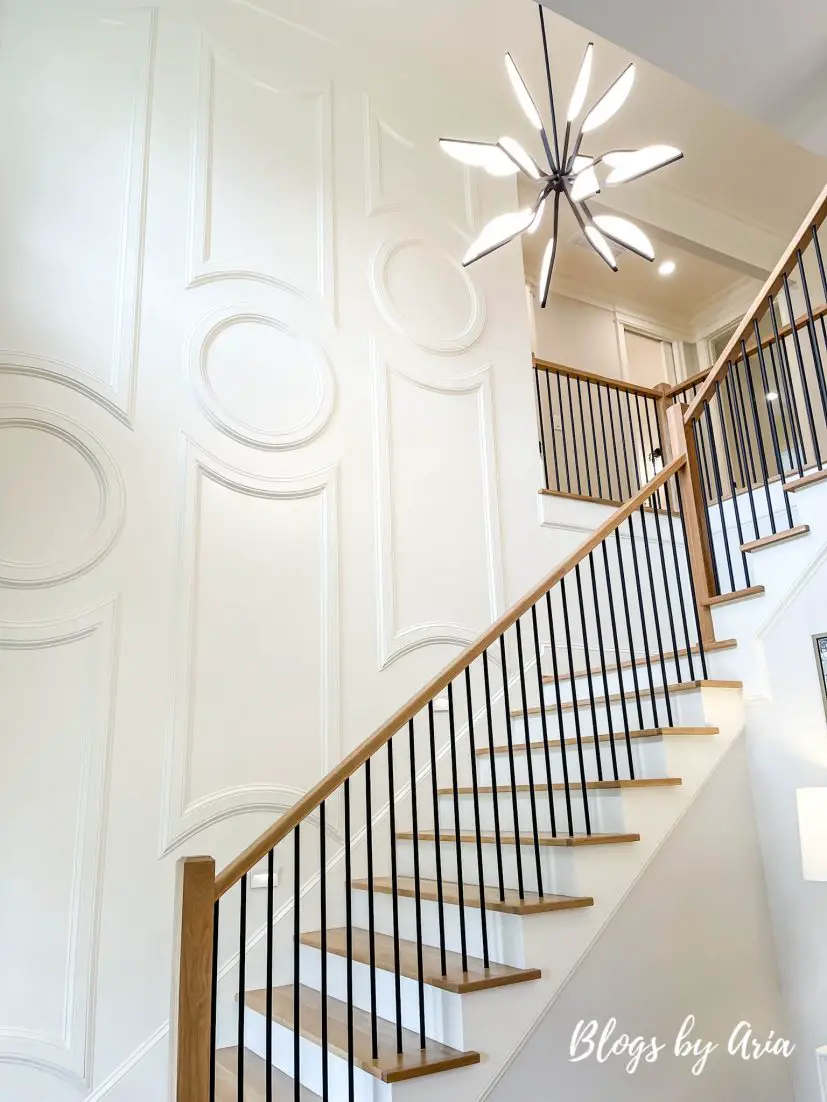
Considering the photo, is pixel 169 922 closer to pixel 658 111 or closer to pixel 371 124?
pixel 371 124

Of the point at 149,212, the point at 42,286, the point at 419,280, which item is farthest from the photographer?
the point at 419,280

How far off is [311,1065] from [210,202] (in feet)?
14.1

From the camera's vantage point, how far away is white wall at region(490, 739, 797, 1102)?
265cm

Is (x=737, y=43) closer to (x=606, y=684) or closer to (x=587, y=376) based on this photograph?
(x=606, y=684)

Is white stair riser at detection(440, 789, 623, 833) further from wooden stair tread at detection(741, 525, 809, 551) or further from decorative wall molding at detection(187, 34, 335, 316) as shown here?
decorative wall molding at detection(187, 34, 335, 316)

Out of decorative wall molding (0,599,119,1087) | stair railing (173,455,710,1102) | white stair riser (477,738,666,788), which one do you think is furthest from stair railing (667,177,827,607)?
decorative wall molding (0,599,119,1087)

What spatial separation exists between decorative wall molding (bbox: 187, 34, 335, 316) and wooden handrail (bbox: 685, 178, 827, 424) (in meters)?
2.21

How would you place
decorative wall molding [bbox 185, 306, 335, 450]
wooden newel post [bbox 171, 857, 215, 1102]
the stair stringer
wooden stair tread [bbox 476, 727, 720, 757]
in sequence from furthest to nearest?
decorative wall molding [bbox 185, 306, 335, 450], wooden stair tread [bbox 476, 727, 720, 757], the stair stringer, wooden newel post [bbox 171, 857, 215, 1102]

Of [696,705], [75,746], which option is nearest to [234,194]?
[75,746]

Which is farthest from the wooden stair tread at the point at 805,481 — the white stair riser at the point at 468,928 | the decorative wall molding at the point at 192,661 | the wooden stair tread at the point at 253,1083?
the wooden stair tread at the point at 253,1083

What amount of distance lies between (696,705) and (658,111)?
493cm

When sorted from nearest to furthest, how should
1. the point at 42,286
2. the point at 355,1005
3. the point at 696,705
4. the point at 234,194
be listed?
the point at 355,1005, the point at 696,705, the point at 42,286, the point at 234,194

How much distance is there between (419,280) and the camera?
5164 millimetres

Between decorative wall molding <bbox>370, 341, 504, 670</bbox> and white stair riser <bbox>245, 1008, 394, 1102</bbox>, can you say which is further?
decorative wall molding <bbox>370, 341, 504, 670</bbox>
